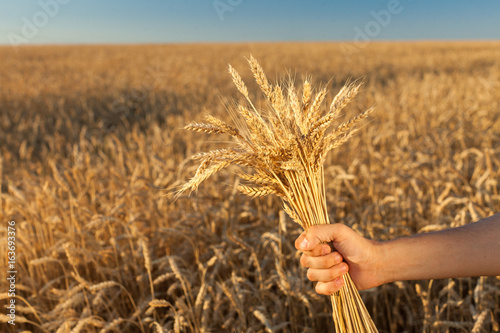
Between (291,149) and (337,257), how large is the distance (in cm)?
35

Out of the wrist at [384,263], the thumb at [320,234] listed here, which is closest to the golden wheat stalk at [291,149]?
the thumb at [320,234]

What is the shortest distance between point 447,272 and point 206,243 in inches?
62.4

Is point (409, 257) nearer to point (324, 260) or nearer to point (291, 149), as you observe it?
point (324, 260)

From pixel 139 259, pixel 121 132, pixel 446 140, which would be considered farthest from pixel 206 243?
pixel 121 132

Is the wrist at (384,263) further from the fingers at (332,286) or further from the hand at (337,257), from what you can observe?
the fingers at (332,286)

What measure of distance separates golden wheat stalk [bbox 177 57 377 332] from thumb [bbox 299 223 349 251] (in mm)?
21

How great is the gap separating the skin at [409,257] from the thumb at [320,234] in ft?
0.08

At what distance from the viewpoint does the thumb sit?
102 cm

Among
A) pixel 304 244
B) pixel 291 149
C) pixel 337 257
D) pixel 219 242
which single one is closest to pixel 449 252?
pixel 337 257

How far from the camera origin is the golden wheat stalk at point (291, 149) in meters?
0.94

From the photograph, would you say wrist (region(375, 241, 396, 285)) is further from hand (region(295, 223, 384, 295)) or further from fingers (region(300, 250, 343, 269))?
fingers (region(300, 250, 343, 269))

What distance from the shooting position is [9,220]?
267cm

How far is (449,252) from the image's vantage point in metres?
1.10

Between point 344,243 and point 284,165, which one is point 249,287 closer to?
point 344,243
